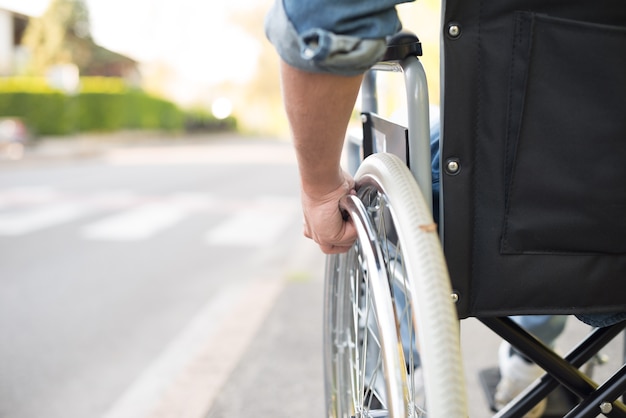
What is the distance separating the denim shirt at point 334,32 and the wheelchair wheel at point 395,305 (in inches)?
8.9

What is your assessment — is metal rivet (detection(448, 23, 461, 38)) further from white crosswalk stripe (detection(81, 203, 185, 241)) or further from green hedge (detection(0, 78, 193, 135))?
green hedge (detection(0, 78, 193, 135))

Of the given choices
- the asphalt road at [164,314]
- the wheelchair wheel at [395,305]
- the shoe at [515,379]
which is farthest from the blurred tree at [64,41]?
the wheelchair wheel at [395,305]

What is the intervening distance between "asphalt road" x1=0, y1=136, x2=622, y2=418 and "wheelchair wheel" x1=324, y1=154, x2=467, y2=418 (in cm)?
110

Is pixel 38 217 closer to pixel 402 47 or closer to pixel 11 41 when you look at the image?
pixel 402 47

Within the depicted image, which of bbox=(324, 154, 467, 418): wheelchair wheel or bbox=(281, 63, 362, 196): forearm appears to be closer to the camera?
bbox=(324, 154, 467, 418): wheelchair wheel

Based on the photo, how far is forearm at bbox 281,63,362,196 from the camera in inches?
55.4

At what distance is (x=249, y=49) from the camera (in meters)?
57.0

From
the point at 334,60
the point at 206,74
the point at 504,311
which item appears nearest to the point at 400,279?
the point at 504,311

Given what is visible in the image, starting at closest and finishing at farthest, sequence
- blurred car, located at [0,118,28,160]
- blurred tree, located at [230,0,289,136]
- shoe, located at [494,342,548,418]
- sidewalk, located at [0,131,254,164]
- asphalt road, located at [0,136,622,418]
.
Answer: shoe, located at [494,342,548,418]
asphalt road, located at [0,136,622,418]
blurred car, located at [0,118,28,160]
sidewalk, located at [0,131,254,164]
blurred tree, located at [230,0,289,136]

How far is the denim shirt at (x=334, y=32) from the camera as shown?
130cm

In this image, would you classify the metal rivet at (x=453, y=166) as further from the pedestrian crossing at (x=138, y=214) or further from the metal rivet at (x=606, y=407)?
the pedestrian crossing at (x=138, y=214)

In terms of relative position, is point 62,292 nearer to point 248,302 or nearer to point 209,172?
point 248,302

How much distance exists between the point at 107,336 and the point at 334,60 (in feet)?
11.6

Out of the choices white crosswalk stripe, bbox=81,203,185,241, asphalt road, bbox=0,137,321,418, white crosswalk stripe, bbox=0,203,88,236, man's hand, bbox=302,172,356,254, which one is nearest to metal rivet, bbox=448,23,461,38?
man's hand, bbox=302,172,356,254
